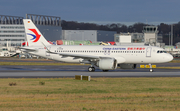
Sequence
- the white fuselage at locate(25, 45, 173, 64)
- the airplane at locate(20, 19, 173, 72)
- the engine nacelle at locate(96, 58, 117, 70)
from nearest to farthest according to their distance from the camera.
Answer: the engine nacelle at locate(96, 58, 117, 70) → the airplane at locate(20, 19, 173, 72) → the white fuselage at locate(25, 45, 173, 64)

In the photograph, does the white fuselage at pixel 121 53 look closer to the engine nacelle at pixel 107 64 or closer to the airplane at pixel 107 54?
the airplane at pixel 107 54

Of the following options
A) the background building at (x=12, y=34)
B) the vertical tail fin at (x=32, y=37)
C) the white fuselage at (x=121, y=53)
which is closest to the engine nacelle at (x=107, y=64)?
the white fuselage at (x=121, y=53)

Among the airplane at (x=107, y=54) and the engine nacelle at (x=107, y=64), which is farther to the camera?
the airplane at (x=107, y=54)

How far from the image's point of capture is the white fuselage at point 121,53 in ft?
145

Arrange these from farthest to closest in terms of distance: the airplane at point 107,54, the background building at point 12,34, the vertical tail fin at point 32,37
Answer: the background building at point 12,34 → the vertical tail fin at point 32,37 → the airplane at point 107,54

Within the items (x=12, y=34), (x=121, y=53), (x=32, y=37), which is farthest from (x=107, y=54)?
(x=12, y=34)

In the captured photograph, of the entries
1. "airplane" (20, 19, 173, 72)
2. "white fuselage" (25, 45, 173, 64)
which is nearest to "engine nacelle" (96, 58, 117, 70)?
"airplane" (20, 19, 173, 72)

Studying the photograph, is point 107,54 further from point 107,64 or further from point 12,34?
point 12,34

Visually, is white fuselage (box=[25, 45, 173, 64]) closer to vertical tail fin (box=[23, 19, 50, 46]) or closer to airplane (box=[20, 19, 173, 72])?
airplane (box=[20, 19, 173, 72])

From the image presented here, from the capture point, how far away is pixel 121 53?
4475 cm

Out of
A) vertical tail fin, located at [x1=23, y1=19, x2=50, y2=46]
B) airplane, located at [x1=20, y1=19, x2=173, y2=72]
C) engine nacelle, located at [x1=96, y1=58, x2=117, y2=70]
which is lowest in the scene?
engine nacelle, located at [x1=96, y1=58, x2=117, y2=70]

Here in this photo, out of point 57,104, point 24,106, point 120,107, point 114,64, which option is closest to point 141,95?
point 120,107

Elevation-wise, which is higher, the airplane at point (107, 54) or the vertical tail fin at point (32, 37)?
the vertical tail fin at point (32, 37)

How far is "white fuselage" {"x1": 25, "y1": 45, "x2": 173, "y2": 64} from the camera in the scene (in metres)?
44.3
